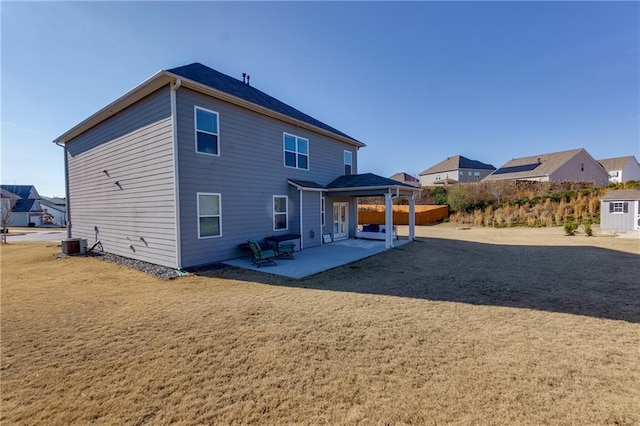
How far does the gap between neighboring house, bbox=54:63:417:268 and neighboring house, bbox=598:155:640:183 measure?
5954 centimetres

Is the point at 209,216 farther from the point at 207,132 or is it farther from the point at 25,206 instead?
the point at 25,206

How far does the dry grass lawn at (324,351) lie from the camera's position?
244 centimetres

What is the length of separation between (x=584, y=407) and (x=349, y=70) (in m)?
15.1

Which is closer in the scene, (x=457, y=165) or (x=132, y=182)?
(x=132, y=182)

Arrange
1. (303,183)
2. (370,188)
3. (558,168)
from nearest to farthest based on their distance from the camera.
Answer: (370,188) < (303,183) < (558,168)

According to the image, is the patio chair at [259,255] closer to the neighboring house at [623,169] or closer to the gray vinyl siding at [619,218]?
the gray vinyl siding at [619,218]

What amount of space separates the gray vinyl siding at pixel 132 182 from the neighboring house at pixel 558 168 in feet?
Result: 135

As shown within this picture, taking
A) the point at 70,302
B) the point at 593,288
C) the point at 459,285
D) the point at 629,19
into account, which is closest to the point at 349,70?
the point at 629,19

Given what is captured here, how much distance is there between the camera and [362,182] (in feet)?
42.9

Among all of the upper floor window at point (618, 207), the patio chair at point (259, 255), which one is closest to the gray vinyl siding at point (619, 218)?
the upper floor window at point (618, 207)

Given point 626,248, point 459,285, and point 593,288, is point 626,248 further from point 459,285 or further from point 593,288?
point 459,285

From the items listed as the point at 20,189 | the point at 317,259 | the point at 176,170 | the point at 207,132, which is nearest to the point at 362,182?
the point at 317,259

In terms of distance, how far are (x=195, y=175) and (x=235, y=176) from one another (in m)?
1.48

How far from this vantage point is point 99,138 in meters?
11.4
